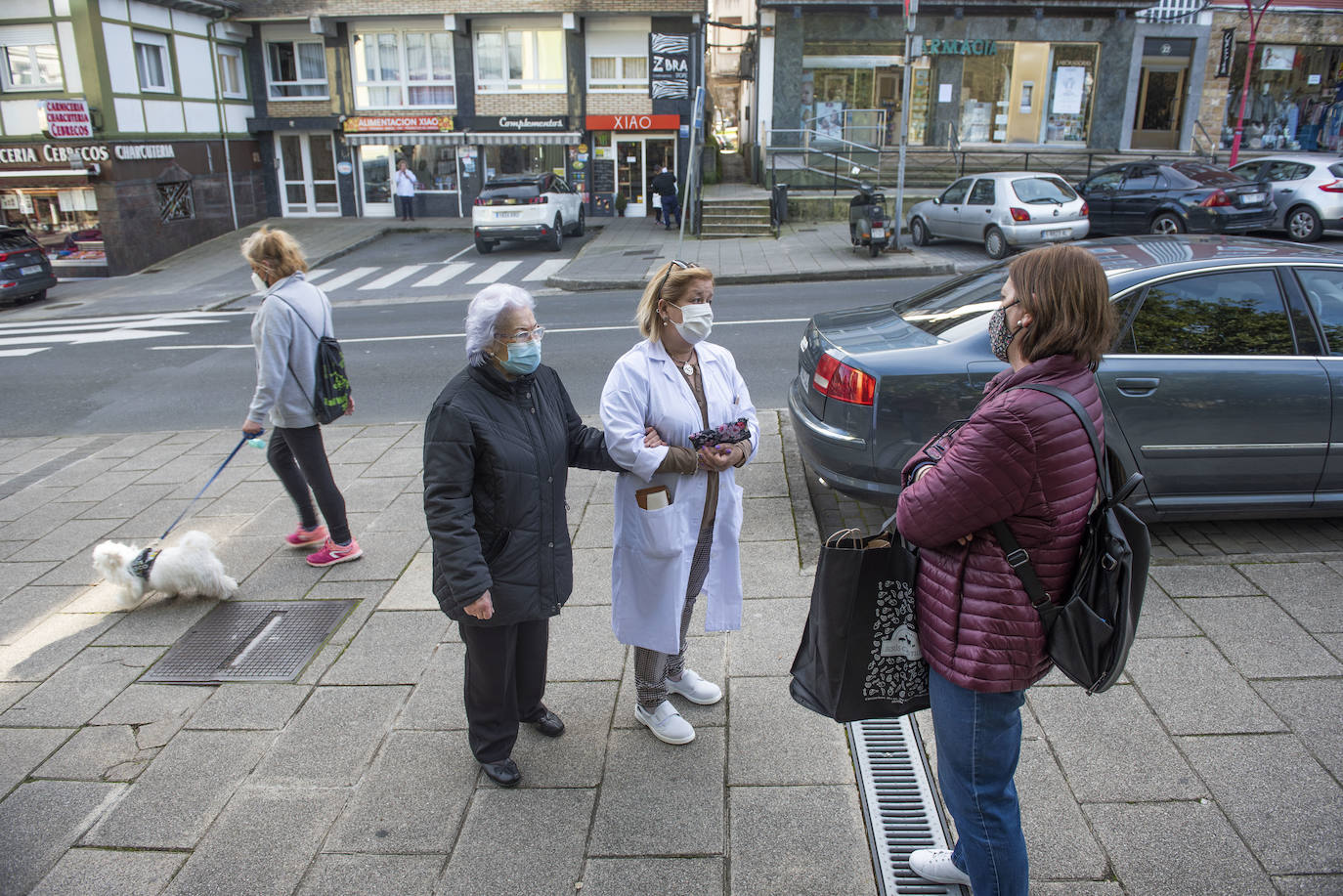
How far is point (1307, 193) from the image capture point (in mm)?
16219

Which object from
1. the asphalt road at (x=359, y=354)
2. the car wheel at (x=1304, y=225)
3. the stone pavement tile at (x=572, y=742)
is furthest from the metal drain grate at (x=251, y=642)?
the car wheel at (x=1304, y=225)

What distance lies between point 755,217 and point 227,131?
16.7 meters

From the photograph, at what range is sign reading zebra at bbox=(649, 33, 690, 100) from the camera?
25.9 m

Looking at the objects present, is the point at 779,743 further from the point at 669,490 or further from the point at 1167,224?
the point at 1167,224

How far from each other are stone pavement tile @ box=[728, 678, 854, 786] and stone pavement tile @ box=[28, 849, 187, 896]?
6.36 ft

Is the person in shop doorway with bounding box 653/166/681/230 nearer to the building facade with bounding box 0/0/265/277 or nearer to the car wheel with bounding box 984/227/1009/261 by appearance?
the car wheel with bounding box 984/227/1009/261

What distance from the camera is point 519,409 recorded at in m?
3.23

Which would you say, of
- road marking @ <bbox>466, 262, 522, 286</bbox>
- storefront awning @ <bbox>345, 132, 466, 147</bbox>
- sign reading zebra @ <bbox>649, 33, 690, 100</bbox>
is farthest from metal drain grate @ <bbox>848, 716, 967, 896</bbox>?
storefront awning @ <bbox>345, 132, 466, 147</bbox>

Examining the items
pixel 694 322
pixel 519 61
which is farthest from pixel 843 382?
pixel 519 61

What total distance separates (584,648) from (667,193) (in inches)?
801

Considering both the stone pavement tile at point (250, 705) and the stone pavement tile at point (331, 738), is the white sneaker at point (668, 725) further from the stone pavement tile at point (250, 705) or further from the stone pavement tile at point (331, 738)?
the stone pavement tile at point (250, 705)

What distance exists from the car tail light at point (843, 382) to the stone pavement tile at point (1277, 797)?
7.41ft

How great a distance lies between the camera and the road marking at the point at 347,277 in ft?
61.4

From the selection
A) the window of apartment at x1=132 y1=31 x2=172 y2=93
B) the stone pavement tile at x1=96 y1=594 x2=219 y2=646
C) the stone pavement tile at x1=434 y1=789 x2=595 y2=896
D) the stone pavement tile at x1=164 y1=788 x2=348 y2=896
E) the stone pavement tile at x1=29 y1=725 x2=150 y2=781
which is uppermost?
the window of apartment at x1=132 y1=31 x2=172 y2=93
